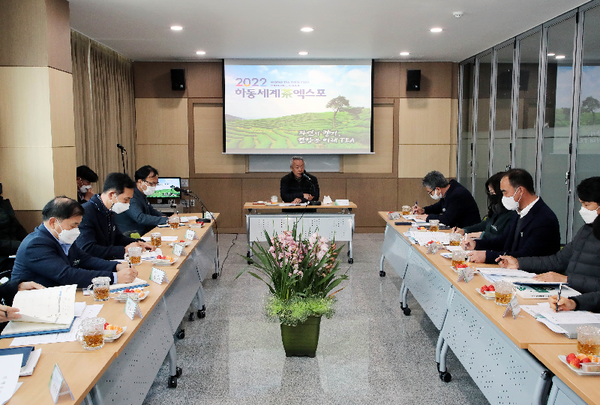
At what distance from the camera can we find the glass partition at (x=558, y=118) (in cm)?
502

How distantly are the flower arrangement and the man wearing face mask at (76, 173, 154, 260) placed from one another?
3.72ft

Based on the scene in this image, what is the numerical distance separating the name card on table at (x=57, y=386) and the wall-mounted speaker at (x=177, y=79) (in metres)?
6.89

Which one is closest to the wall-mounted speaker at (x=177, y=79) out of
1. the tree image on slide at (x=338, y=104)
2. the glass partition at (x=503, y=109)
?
the tree image on slide at (x=338, y=104)

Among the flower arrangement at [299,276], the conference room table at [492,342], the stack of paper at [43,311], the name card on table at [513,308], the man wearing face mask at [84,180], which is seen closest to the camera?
the conference room table at [492,342]

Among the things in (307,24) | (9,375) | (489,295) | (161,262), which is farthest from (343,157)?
(9,375)

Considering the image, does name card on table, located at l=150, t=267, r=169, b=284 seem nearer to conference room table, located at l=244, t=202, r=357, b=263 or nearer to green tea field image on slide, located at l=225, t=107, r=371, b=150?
conference room table, located at l=244, t=202, r=357, b=263

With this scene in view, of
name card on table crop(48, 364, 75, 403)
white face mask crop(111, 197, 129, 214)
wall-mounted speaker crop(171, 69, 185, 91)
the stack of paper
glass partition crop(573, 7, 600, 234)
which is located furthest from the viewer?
wall-mounted speaker crop(171, 69, 185, 91)

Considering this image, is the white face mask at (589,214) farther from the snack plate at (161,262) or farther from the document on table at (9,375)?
the document on table at (9,375)

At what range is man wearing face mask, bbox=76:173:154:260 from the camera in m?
3.56

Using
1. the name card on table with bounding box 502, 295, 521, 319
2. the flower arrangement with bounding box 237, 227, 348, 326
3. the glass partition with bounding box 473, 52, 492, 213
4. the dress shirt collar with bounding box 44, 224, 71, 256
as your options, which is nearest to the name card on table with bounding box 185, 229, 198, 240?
the flower arrangement with bounding box 237, 227, 348, 326

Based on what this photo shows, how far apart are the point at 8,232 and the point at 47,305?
2.35 meters

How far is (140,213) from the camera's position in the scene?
5.01 meters

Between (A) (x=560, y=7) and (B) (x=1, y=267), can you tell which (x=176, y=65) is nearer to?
A: (B) (x=1, y=267)

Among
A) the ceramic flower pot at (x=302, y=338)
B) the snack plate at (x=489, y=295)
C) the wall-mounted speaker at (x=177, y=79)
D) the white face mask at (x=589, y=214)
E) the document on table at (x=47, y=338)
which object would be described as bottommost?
the ceramic flower pot at (x=302, y=338)
